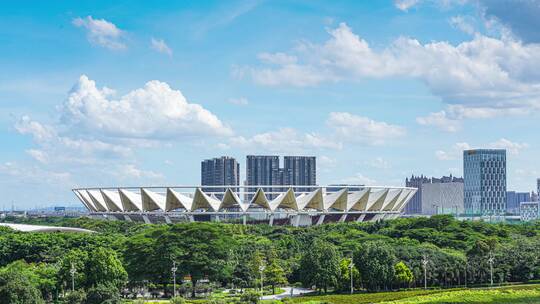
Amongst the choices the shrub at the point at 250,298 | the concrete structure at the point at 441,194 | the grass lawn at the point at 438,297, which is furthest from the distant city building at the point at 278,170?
the shrub at the point at 250,298

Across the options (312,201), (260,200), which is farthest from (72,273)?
(312,201)

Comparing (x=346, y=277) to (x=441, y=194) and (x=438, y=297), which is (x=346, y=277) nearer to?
(x=438, y=297)

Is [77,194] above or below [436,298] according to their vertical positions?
above

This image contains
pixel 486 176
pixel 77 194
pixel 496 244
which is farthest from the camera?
pixel 486 176

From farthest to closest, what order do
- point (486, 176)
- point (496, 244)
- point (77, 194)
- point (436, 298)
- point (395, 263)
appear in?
point (486, 176), point (77, 194), point (496, 244), point (395, 263), point (436, 298)

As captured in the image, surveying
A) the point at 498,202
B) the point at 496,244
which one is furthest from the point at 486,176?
the point at 496,244

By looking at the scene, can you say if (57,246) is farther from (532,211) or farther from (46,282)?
(532,211)

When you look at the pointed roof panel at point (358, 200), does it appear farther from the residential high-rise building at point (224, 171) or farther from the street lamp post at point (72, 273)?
the residential high-rise building at point (224, 171)
